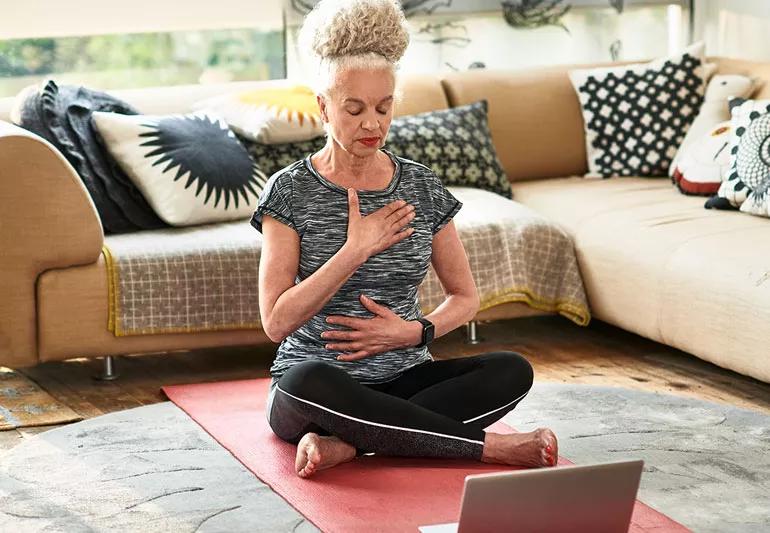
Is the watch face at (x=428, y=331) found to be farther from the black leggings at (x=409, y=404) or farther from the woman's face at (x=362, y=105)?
the woman's face at (x=362, y=105)

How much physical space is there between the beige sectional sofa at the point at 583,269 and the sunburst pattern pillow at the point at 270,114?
17cm

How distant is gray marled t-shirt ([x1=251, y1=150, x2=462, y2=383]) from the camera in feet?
8.88

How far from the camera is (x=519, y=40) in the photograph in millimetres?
5273

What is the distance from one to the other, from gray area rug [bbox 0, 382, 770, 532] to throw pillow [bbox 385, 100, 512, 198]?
1086 mm

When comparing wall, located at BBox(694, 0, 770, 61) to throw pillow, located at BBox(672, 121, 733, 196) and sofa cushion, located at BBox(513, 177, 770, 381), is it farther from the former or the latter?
sofa cushion, located at BBox(513, 177, 770, 381)

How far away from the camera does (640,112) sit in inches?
183

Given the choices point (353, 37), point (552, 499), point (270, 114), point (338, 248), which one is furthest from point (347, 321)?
point (270, 114)

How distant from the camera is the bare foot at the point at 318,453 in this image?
2.64 metres

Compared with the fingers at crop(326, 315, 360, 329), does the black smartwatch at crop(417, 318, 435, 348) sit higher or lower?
lower

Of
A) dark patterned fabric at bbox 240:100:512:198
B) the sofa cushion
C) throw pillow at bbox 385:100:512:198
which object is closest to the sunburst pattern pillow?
dark patterned fabric at bbox 240:100:512:198

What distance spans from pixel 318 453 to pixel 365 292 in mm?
334

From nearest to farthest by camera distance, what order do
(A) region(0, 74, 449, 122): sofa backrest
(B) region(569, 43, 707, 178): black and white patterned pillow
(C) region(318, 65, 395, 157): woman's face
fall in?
(C) region(318, 65, 395, 157): woman's face < (A) region(0, 74, 449, 122): sofa backrest < (B) region(569, 43, 707, 178): black and white patterned pillow

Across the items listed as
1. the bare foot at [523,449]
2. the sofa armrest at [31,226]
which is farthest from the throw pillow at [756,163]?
the sofa armrest at [31,226]

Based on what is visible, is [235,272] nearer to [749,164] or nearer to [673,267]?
[673,267]
